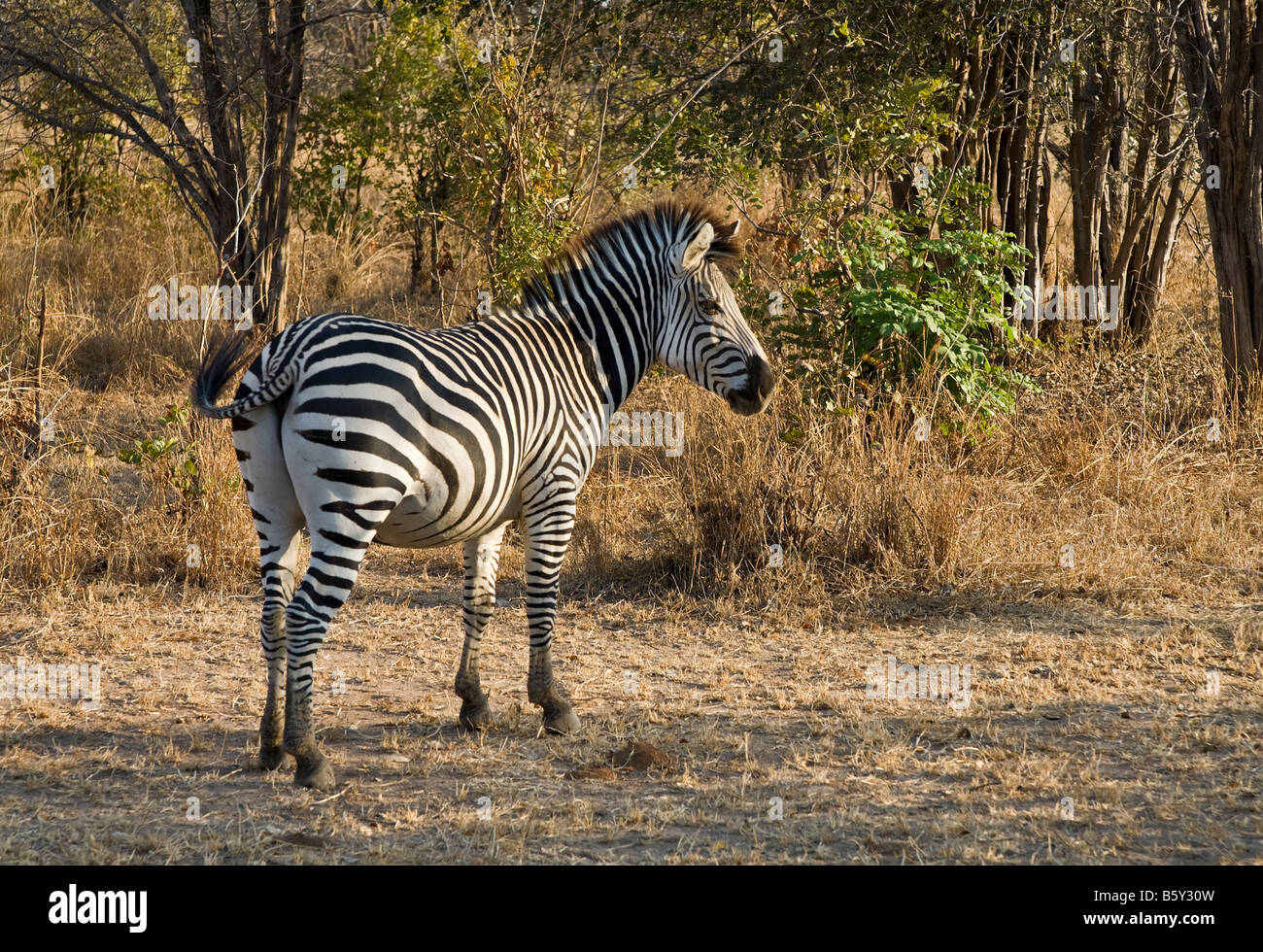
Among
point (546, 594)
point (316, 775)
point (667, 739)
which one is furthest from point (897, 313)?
point (316, 775)

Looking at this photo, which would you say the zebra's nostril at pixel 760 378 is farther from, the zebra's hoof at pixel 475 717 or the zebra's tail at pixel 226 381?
the zebra's tail at pixel 226 381

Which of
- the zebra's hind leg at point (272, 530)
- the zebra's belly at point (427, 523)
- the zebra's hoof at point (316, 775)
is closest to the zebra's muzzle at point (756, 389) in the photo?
the zebra's belly at point (427, 523)

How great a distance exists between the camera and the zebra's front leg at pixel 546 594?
519 cm

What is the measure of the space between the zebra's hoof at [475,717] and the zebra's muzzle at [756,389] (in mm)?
1769

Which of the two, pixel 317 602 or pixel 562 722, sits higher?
pixel 317 602

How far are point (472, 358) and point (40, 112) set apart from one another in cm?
760

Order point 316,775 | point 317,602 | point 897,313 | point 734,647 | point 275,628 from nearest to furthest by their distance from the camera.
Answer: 1. point 317,602
2. point 316,775
3. point 275,628
4. point 734,647
5. point 897,313

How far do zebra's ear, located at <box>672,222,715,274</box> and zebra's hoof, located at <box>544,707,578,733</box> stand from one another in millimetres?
2026

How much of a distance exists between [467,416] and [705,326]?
1336 mm

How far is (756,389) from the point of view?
5.51m

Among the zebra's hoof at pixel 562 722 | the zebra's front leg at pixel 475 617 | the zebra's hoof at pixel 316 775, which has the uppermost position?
the zebra's front leg at pixel 475 617

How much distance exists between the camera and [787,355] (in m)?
8.28

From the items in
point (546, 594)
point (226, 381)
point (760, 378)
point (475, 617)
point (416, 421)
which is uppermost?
point (760, 378)

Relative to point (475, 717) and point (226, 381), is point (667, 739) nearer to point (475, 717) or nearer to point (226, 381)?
point (475, 717)
